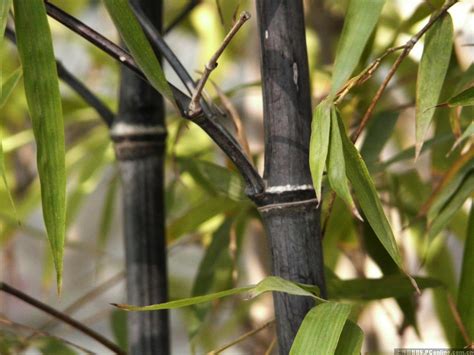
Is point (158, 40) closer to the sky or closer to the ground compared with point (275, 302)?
closer to the sky

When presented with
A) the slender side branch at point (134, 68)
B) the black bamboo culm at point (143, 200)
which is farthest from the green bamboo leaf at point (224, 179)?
the slender side branch at point (134, 68)

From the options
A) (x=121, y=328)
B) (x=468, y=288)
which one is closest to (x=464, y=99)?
(x=468, y=288)

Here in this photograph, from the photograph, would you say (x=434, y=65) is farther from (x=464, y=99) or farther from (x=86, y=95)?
(x=86, y=95)

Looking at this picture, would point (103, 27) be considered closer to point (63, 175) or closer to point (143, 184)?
point (143, 184)

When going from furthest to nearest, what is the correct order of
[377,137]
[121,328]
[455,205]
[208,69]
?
[121,328], [377,137], [455,205], [208,69]

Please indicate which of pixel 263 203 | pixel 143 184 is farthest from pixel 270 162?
pixel 143 184

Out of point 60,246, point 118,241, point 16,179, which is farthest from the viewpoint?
point 118,241
